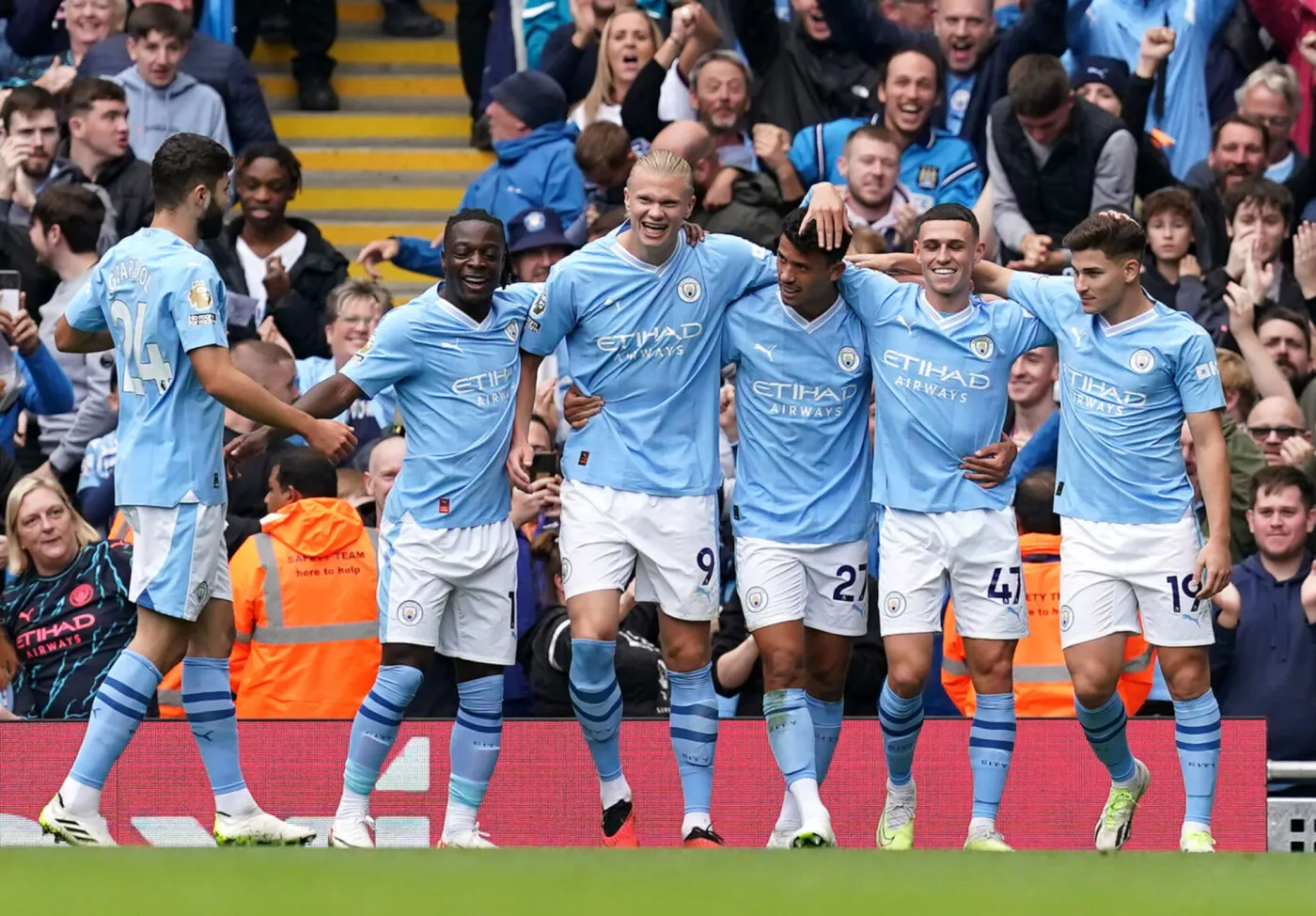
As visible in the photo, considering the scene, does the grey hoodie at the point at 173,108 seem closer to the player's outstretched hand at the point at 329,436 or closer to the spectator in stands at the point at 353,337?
the spectator in stands at the point at 353,337

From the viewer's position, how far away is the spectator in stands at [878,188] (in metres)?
Answer: 11.6

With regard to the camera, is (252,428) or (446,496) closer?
(446,496)

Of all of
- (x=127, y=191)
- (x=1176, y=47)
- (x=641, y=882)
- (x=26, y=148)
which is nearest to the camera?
(x=641, y=882)

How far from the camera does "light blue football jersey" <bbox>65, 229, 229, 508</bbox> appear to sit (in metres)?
7.92

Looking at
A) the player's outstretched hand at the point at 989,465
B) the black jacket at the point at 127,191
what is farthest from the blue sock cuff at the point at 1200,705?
the black jacket at the point at 127,191

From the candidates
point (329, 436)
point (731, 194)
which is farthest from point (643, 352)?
point (731, 194)

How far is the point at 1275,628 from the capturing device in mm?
9656

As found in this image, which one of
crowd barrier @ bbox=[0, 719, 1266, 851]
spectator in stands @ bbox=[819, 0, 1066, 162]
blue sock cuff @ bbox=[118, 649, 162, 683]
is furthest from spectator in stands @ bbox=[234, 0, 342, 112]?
blue sock cuff @ bbox=[118, 649, 162, 683]

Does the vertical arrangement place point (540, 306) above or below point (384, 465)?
above

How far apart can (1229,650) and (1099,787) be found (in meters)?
1.12

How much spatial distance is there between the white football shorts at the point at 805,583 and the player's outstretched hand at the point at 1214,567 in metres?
1.23

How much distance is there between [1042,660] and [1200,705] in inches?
48.2

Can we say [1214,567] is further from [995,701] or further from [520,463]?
[520,463]

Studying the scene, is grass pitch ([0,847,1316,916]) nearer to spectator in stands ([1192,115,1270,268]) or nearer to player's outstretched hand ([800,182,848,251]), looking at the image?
player's outstretched hand ([800,182,848,251])
